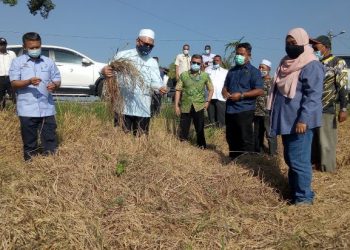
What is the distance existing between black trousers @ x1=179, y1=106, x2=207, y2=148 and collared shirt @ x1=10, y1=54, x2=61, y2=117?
91.5 inches

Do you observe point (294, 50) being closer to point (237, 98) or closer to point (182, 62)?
point (237, 98)

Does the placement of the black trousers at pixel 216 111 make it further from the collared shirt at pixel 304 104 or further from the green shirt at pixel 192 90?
the collared shirt at pixel 304 104

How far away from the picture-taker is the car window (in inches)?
476

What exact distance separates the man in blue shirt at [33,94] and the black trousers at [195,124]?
225 centimetres

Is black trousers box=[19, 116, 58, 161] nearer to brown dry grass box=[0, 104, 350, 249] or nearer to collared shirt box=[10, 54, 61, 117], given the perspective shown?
collared shirt box=[10, 54, 61, 117]

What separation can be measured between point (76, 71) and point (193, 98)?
6380 mm

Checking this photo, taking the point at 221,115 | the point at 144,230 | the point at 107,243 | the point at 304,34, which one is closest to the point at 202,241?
the point at 144,230

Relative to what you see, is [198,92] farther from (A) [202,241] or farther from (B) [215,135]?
(A) [202,241]

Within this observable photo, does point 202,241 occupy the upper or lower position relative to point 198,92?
lower

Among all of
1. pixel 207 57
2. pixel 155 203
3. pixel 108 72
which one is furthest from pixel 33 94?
pixel 207 57

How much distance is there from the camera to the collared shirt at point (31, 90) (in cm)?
497

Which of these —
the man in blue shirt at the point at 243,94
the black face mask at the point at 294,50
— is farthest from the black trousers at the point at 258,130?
the black face mask at the point at 294,50

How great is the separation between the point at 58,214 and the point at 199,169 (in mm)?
1555

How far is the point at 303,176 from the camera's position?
4.07 m
